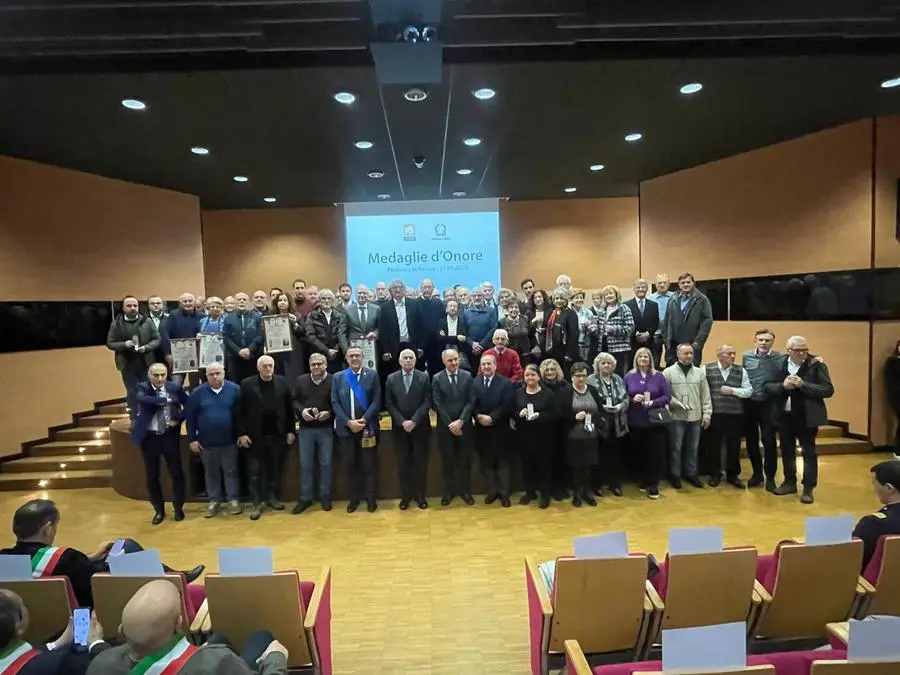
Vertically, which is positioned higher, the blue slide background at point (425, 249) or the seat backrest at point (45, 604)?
the blue slide background at point (425, 249)

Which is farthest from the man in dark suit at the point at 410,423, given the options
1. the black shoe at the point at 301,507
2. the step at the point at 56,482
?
the step at the point at 56,482

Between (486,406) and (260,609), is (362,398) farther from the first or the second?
(260,609)

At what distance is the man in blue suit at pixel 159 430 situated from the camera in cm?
522

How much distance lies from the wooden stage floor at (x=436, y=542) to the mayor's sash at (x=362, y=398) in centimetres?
71

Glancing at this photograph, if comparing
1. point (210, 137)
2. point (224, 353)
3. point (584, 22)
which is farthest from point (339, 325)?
point (584, 22)

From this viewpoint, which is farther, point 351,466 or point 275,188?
point 275,188

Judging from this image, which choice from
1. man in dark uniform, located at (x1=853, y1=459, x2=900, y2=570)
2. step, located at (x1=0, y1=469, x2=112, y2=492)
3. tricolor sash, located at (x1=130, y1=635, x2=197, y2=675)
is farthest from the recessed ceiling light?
step, located at (x1=0, y1=469, x2=112, y2=492)

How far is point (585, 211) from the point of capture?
11008 millimetres

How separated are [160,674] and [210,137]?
20.4 ft

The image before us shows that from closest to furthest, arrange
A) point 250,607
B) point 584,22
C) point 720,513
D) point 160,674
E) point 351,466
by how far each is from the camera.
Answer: point 160,674 → point 250,607 → point 584,22 → point 720,513 → point 351,466

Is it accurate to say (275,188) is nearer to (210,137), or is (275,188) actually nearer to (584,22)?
(210,137)

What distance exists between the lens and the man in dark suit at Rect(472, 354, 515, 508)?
5.34 meters

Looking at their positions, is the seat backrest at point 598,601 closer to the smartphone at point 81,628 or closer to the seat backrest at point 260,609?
the seat backrest at point 260,609

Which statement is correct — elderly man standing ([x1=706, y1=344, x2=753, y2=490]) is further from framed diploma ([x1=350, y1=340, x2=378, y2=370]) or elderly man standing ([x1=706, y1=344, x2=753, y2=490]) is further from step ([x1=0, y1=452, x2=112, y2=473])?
step ([x1=0, y1=452, x2=112, y2=473])
